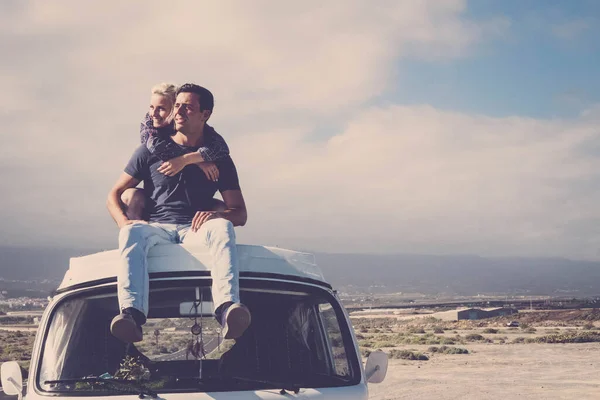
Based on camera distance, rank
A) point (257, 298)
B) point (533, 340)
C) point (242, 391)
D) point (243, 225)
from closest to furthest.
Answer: point (242, 391) → point (257, 298) → point (243, 225) → point (533, 340)

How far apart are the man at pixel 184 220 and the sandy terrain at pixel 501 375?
16.1 metres

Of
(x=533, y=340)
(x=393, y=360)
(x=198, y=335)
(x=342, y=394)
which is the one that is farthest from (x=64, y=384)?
(x=533, y=340)

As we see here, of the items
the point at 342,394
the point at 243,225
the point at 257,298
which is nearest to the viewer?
the point at 342,394

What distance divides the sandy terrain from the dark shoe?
55.5 feet

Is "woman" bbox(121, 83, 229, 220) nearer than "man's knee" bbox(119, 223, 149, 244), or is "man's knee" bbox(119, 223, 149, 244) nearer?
"man's knee" bbox(119, 223, 149, 244)

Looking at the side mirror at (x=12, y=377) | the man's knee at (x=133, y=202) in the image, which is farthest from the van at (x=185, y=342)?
the man's knee at (x=133, y=202)

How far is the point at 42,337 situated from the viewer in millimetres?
4559

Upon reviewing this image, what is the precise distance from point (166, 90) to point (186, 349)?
2.06 metres

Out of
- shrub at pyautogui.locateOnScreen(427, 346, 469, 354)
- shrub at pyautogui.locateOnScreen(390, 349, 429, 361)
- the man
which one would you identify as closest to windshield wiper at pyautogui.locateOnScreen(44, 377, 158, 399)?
the man

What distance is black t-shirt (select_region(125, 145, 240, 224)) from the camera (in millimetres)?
5281

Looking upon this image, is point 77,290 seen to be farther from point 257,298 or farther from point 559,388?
point 559,388

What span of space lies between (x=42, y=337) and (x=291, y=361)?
1.46m

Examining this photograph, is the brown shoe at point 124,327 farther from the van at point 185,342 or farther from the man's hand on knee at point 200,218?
the man's hand on knee at point 200,218

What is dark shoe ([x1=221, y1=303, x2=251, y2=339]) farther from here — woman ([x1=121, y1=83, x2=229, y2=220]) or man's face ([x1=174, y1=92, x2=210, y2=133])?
man's face ([x1=174, y1=92, x2=210, y2=133])
